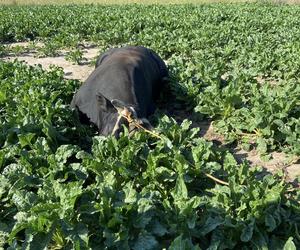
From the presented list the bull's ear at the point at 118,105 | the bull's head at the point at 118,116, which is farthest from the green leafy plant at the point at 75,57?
the bull's ear at the point at 118,105

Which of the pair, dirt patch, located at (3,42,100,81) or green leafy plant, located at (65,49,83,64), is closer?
dirt patch, located at (3,42,100,81)

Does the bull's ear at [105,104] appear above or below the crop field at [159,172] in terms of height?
above

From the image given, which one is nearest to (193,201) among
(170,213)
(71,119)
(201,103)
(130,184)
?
(170,213)

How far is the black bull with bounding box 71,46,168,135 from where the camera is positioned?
554cm

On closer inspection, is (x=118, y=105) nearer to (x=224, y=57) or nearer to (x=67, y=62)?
(x=224, y=57)

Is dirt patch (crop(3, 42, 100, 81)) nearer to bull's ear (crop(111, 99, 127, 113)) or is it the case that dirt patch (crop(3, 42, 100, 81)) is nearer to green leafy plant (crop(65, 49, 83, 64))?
green leafy plant (crop(65, 49, 83, 64))

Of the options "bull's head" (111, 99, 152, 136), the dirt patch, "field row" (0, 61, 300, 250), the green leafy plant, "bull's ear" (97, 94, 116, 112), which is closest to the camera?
"field row" (0, 61, 300, 250)

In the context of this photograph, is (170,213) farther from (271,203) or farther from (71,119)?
(71,119)

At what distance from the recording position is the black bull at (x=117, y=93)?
554 centimetres

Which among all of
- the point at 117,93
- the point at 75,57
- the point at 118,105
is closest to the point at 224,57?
the point at 75,57

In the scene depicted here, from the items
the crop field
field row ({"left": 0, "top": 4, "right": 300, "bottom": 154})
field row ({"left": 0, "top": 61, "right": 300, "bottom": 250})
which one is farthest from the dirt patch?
field row ({"left": 0, "top": 61, "right": 300, "bottom": 250})

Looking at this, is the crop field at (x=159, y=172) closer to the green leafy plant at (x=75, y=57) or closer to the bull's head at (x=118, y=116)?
the bull's head at (x=118, y=116)

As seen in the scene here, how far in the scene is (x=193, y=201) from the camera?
12.7ft

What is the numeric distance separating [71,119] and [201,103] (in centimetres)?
219
